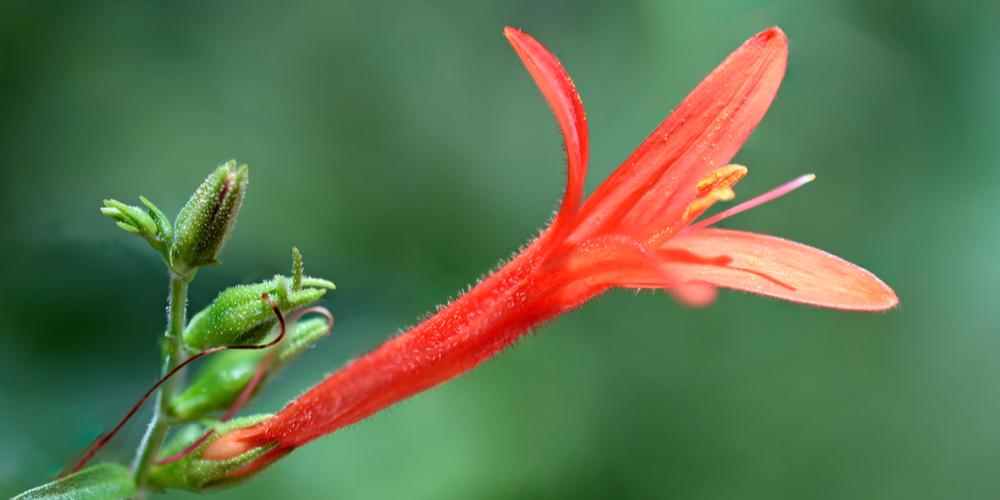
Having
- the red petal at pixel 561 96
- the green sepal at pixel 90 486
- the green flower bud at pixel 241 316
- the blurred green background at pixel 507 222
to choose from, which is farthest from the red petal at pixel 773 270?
the blurred green background at pixel 507 222

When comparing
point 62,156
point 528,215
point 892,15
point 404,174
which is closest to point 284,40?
point 404,174

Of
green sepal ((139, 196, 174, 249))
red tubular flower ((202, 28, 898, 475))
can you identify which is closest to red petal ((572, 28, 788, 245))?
red tubular flower ((202, 28, 898, 475))

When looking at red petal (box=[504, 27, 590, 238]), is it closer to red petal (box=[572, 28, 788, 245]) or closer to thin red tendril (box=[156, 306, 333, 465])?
red petal (box=[572, 28, 788, 245])

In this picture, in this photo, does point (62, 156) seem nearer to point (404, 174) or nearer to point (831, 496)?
point (404, 174)

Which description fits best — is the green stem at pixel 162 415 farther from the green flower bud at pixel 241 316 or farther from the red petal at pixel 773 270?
the red petal at pixel 773 270

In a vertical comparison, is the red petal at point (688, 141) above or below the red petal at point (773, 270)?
above

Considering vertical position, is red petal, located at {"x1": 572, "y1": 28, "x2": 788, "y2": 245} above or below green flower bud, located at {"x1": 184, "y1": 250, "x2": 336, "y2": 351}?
below

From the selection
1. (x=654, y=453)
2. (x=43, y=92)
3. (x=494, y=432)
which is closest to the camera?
(x=43, y=92)
